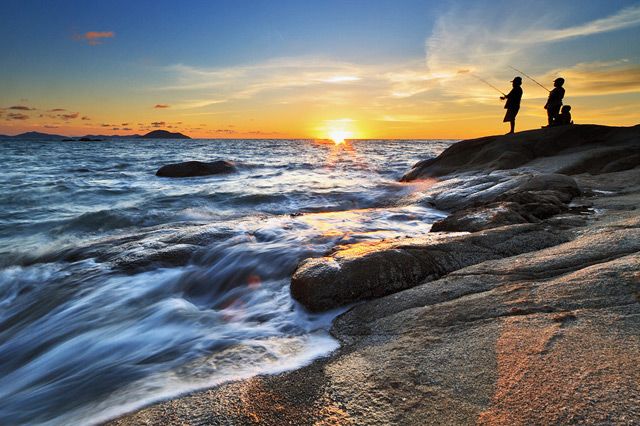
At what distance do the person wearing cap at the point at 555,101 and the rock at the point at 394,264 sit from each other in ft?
38.0

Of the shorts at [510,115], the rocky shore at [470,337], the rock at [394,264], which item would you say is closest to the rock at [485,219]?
the rocky shore at [470,337]

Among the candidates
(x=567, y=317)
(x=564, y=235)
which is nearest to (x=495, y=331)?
(x=567, y=317)

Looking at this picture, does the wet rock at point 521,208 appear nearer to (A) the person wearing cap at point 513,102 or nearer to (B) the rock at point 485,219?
(B) the rock at point 485,219

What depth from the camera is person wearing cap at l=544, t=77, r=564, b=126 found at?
1339cm

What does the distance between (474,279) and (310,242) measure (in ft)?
10.7

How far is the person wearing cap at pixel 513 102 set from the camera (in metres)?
14.6

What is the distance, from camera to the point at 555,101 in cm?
1380

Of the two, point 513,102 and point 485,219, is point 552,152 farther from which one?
point 485,219

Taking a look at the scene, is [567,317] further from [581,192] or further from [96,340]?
[581,192]

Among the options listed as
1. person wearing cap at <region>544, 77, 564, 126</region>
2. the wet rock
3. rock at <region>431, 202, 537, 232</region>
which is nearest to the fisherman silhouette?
person wearing cap at <region>544, 77, 564, 126</region>

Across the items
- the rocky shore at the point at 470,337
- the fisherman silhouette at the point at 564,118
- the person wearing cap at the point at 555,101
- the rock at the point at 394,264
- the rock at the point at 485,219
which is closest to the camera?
the rocky shore at the point at 470,337

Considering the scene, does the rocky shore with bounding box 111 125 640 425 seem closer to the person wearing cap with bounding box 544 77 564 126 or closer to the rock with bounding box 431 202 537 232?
the rock with bounding box 431 202 537 232

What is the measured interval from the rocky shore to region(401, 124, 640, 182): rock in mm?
6056

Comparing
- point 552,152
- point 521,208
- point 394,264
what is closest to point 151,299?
point 394,264
